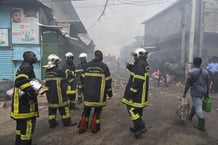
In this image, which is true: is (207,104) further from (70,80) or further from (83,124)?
(70,80)

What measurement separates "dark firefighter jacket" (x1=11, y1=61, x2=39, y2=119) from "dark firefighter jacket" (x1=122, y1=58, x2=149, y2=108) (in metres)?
2.12

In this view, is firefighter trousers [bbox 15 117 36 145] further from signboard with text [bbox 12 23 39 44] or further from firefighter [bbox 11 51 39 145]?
signboard with text [bbox 12 23 39 44]

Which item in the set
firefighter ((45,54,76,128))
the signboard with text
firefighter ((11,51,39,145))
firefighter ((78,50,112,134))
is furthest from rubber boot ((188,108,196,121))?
the signboard with text

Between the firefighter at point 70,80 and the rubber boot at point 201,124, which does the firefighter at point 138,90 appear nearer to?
the rubber boot at point 201,124

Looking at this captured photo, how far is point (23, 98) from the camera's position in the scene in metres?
4.22

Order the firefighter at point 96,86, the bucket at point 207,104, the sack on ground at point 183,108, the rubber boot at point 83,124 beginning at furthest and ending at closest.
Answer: the sack on ground at point 183,108 < the bucket at point 207,104 < the rubber boot at point 83,124 < the firefighter at point 96,86

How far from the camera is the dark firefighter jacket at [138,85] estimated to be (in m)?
5.20

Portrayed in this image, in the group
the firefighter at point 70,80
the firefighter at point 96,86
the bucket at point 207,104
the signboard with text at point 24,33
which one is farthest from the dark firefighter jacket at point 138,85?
the signboard with text at point 24,33

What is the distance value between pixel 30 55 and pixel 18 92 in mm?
719

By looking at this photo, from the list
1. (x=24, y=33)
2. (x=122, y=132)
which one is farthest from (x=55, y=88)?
(x=24, y=33)

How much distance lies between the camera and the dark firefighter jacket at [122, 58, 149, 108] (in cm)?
520

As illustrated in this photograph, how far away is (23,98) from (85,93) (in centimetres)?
170

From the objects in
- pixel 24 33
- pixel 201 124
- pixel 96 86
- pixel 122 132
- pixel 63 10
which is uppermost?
pixel 63 10

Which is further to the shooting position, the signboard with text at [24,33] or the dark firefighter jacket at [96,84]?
the signboard with text at [24,33]
